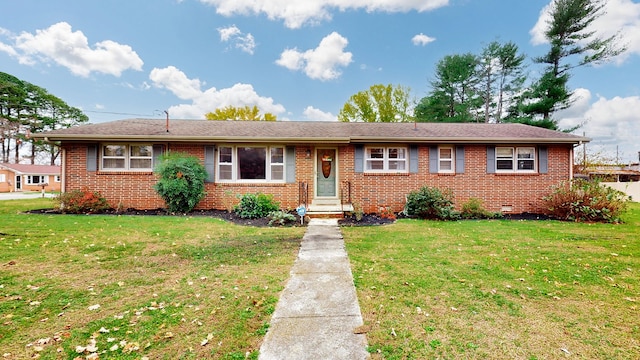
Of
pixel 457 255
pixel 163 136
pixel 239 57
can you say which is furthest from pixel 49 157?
pixel 457 255

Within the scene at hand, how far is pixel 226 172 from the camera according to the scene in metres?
10.3

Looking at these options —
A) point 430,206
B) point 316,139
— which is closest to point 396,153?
point 430,206

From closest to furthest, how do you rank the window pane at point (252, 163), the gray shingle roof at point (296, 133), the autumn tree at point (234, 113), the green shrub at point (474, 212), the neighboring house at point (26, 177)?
the green shrub at point (474, 212) → the gray shingle roof at point (296, 133) → the window pane at point (252, 163) → the autumn tree at point (234, 113) → the neighboring house at point (26, 177)

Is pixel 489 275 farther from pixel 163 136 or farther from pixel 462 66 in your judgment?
pixel 462 66

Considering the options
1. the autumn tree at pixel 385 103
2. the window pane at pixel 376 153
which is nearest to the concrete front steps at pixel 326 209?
the window pane at pixel 376 153

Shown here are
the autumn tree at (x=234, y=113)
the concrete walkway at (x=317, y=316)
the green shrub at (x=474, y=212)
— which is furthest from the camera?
the autumn tree at (x=234, y=113)

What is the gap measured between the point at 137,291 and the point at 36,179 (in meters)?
41.3

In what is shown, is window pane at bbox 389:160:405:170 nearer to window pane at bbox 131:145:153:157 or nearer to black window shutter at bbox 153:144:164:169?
black window shutter at bbox 153:144:164:169

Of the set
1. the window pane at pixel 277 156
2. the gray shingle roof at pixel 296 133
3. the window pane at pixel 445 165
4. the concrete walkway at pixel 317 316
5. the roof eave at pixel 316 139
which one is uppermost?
the gray shingle roof at pixel 296 133

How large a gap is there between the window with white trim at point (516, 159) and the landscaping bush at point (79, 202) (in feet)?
48.5

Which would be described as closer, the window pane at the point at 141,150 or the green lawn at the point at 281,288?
the green lawn at the point at 281,288

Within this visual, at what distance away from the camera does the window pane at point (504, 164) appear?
10445 mm

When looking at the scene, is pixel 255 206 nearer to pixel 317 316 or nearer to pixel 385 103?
pixel 317 316

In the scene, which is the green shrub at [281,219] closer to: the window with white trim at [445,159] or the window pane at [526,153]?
the window with white trim at [445,159]
